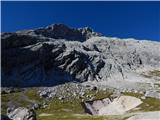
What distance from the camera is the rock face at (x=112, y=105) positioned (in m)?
163

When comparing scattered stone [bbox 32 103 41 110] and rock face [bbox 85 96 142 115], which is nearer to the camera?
scattered stone [bbox 32 103 41 110]

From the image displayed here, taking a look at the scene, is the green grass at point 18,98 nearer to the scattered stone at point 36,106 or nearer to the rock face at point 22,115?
the scattered stone at point 36,106

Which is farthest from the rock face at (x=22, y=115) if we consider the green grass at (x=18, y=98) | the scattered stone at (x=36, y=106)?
the green grass at (x=18, y=98)

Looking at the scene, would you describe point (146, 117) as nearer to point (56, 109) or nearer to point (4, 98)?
point (56, 109)

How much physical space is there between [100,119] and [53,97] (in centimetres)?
9975

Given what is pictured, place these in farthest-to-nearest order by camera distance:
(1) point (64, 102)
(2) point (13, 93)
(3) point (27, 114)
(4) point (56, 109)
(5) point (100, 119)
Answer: (2) point (13, 93)
(1) point (64, 102)
(4) point (56, 109)
(5) point (100, 119)
(3) point (27, 114)

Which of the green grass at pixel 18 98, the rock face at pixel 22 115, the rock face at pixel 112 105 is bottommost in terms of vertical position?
the rock face at pixel 112 105

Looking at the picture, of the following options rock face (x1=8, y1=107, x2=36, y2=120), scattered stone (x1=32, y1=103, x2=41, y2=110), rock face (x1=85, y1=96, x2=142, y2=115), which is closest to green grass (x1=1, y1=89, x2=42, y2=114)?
scattered stone (x1=32, y1=103, x2=41, y2=110)

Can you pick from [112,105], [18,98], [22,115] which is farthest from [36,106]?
[22,115]

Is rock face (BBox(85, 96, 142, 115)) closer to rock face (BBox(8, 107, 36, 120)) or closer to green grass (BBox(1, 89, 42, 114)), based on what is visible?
green grass (BBox(1, 89, 42, 114))

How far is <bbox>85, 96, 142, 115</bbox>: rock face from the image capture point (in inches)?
6432

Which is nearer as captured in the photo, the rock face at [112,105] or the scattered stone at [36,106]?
the scattered stone at [36,106]

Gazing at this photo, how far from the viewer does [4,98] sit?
183m

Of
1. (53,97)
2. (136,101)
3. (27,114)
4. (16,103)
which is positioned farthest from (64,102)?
(27,114)
